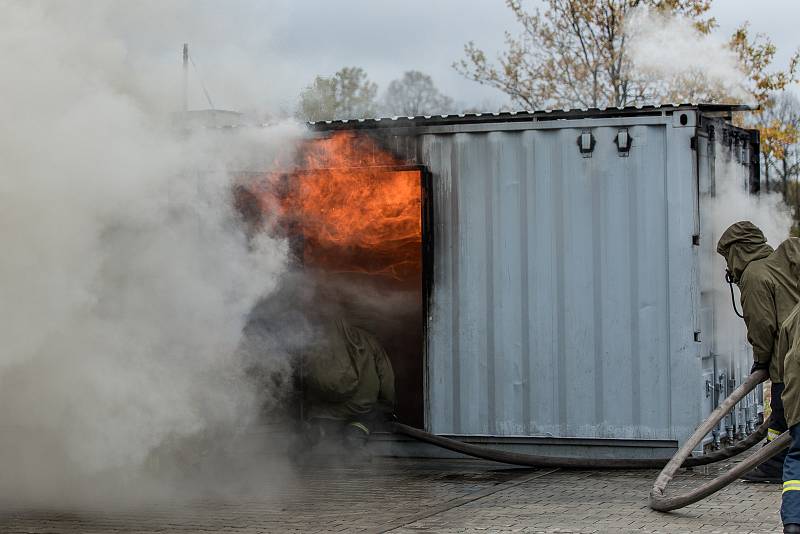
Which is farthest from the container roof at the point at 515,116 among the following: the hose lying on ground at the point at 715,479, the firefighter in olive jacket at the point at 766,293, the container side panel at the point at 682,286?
the hose lying on ground at the point at 715,479

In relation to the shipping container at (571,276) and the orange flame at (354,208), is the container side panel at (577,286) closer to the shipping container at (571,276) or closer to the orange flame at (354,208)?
the shipping container at (571,276)

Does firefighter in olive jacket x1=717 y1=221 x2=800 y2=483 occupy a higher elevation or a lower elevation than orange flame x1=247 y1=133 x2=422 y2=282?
lower

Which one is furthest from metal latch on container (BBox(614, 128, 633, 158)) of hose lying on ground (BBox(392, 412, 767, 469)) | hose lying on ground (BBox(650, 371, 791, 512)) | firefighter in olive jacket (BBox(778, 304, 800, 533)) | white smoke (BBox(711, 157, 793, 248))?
firefighter in olive jacket (BBox(778, 304, 800, 533))

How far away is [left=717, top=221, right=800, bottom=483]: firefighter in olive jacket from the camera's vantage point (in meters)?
8.80

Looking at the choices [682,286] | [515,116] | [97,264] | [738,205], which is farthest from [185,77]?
[738,205]

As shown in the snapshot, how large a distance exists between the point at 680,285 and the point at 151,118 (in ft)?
14.6

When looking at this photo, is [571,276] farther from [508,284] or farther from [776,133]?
[776,133]

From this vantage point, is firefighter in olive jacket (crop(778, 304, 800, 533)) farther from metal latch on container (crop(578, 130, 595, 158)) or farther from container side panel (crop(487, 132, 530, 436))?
container side panel (crop(487, 132, 530, 436))

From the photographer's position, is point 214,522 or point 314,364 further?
point 314,364

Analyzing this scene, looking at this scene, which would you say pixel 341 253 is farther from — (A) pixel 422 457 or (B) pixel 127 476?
(B) pixel 127 476

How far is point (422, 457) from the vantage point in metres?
10.5

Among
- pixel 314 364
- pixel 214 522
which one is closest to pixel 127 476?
pixel 214 522

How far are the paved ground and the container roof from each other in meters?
2.99

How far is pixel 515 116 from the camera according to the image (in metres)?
10.1
